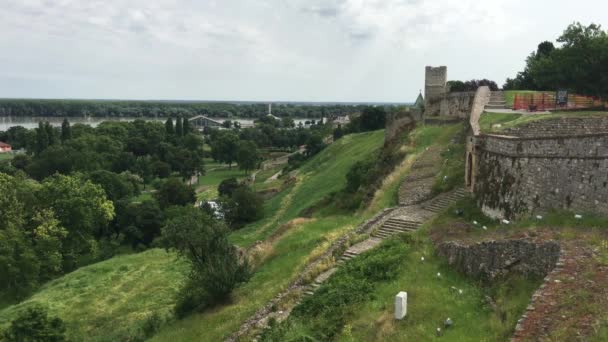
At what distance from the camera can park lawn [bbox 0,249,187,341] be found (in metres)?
20.2

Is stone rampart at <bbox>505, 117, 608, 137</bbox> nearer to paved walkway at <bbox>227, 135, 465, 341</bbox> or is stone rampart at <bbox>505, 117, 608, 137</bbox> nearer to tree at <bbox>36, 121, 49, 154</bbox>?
paved walkway at <bbox>227, 135, 465, 341</bbox>

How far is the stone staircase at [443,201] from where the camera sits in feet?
62.2

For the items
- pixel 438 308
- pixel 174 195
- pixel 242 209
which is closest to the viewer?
pixel 438 308

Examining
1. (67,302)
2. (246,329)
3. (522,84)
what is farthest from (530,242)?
(522,84)

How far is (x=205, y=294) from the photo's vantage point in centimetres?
1688

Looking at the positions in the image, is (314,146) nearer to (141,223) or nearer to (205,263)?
(141,223)

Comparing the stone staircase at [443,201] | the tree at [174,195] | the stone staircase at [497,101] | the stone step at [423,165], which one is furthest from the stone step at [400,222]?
the tree at [174,195]

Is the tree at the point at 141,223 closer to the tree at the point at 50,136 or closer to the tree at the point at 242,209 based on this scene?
the tree at the point at 242,209

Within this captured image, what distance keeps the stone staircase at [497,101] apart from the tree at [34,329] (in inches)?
1027

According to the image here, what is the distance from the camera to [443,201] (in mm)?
19453

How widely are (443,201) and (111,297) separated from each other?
16.7 m

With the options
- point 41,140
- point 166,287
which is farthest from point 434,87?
point 41,140

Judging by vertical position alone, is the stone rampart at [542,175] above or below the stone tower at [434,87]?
below

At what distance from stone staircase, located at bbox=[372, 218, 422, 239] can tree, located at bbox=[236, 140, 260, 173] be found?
5773 cm
